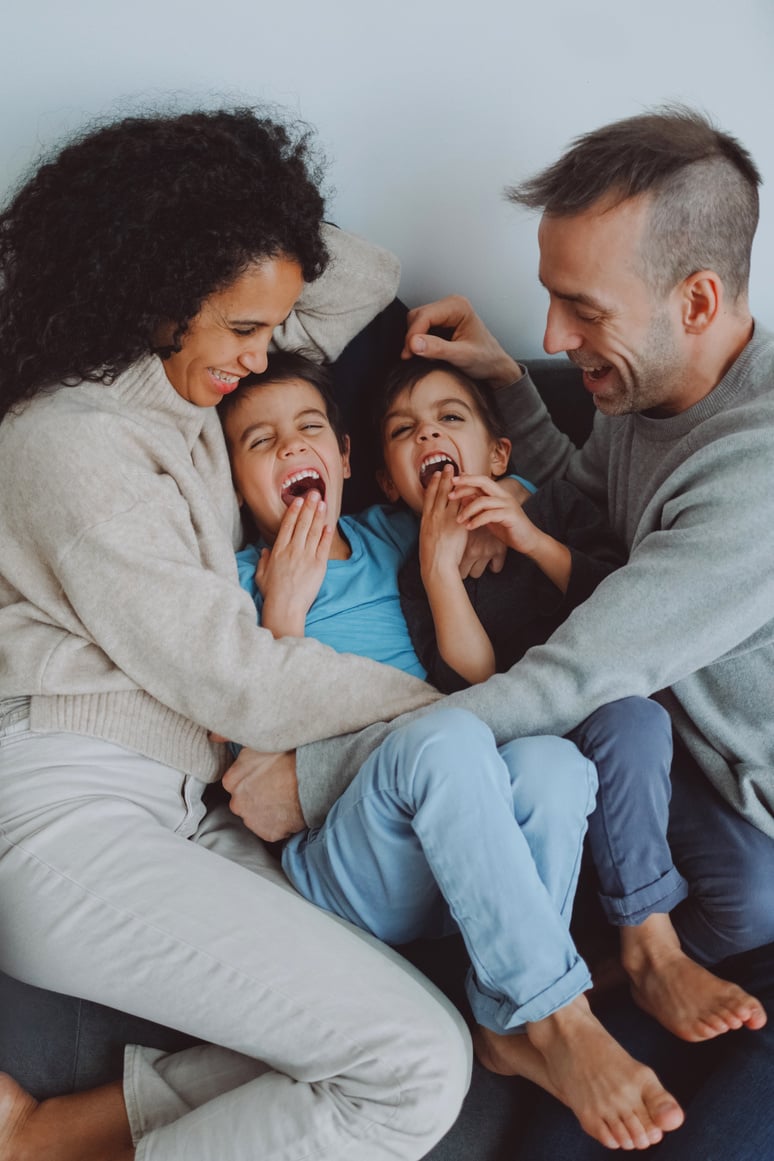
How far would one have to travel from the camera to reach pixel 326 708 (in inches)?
55.5

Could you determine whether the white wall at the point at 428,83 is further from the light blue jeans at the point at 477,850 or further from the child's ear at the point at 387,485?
the light blue jeans at the point at 477,850

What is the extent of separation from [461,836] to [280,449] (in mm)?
705

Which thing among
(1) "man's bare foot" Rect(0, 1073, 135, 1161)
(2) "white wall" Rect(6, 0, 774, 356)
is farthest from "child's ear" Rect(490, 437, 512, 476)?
(1) "man's bare foot" Rect(0, 1073, 135, 1161)

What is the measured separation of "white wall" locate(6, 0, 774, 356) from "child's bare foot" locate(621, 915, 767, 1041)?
117 centimetres

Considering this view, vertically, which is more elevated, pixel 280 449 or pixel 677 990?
pixel 280 449

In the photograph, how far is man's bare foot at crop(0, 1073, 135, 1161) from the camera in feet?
4.12

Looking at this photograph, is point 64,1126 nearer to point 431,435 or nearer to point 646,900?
point 646,900

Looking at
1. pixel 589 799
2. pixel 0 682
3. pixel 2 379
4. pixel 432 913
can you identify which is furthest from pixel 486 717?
pixel 2 379

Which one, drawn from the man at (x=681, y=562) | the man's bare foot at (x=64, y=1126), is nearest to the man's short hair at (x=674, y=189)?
the man at (x=681, y=562)

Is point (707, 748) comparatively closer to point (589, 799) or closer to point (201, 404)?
point (589, 799)

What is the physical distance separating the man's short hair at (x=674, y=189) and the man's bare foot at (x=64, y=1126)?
1310 mm

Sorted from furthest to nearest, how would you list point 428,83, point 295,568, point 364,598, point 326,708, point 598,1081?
point 428,83 < point 364,598 < point 295,568 < point 326,708 < point 598,1081

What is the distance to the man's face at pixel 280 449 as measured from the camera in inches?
63.7

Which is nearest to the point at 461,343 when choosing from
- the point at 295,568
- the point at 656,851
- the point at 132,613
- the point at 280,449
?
the point at 280,449
